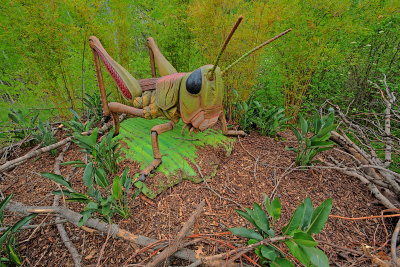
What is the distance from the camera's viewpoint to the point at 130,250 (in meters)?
0.80

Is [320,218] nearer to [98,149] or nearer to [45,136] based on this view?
[98,149]

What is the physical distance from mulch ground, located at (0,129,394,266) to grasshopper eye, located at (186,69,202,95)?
1.88 ft

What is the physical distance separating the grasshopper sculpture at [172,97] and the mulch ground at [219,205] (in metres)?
0.29

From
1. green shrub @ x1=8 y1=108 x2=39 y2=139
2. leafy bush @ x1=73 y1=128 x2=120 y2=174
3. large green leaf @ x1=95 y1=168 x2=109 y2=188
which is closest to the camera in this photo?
large green leaf @ x1=95 y1=168 x2=109 y2=188

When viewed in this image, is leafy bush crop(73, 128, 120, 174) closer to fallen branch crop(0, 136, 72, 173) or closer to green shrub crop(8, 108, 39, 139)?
fallen branch crop(0, 136, 72, 173)

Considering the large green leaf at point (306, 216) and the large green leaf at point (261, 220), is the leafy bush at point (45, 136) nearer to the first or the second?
the large green leaf at point (261, 220)

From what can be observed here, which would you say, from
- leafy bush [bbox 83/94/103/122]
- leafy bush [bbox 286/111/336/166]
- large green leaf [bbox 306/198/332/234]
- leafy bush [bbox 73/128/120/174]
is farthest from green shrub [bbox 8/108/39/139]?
leafy bush [bbox 286/111/336/166]

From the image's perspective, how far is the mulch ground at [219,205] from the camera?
81 cm

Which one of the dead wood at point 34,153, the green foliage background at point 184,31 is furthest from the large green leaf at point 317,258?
the dead wood at point 34,153

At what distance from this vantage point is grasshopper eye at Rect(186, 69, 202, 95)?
1048 mm

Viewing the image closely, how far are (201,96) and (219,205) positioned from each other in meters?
0.72

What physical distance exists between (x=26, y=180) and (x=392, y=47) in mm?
5019

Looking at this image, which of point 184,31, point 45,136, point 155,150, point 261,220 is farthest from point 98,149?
point 184,31

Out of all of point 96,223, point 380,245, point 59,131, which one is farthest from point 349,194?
point 59,131
